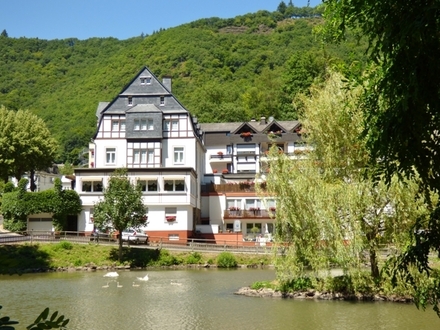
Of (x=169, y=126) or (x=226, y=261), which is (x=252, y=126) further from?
(x=226, y=261)

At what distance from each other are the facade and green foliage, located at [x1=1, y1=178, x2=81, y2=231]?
207 centimetres

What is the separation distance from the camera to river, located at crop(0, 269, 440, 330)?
68.6ft

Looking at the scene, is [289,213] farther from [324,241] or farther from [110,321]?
[110,321]

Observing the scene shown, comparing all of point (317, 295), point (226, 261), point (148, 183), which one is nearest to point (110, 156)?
point (148, 183)

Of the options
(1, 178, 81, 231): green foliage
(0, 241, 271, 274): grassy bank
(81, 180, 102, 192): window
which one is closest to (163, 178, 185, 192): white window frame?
(81, 180, 102, 192): window

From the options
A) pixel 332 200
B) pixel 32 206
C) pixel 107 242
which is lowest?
pixel 107 242

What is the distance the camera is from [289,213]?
27.0 meters

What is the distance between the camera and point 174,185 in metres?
55.4

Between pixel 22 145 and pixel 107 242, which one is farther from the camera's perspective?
pixel 22 145

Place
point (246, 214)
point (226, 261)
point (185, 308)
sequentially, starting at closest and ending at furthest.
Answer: point (185, 308), point (226, 261), point (246, 214)

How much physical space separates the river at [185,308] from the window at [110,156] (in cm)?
2628

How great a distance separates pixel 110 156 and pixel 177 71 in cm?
6715

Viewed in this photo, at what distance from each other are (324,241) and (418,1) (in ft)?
60.5

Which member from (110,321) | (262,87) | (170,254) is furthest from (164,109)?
(262,87)
